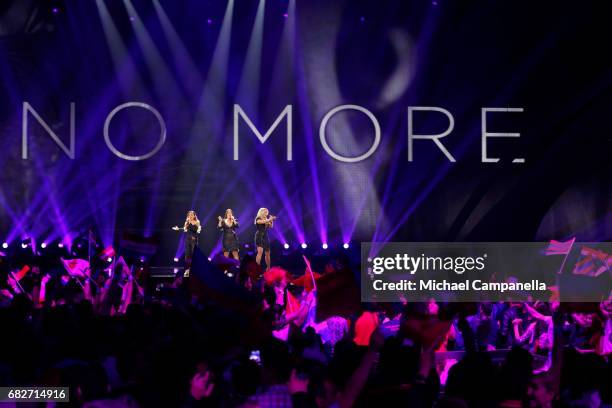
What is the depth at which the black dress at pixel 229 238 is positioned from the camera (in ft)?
49.6

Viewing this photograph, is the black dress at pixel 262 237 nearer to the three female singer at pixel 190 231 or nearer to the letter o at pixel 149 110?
the three female singer at pixel 190 231

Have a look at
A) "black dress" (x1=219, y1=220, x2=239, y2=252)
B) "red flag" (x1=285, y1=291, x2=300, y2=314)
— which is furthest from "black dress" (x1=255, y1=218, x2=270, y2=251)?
"red flag" (x1=285, y1=291, x2=300, y2=314)

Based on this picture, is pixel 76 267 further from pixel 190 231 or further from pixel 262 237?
pixel 262 237

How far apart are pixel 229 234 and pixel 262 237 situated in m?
0.61

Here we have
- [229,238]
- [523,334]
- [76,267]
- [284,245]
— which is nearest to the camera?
[76,267]

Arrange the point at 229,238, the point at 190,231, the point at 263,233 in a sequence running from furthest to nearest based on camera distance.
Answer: the point at 190,231
the point at 263,233
the point at 229,238

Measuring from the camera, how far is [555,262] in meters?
16.1

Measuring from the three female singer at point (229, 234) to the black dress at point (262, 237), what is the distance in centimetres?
39

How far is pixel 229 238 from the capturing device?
15180 mm

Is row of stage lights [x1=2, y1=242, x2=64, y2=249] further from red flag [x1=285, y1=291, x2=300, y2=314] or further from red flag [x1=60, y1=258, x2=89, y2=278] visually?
red flag [x1=285, y1=291, x2=300, y2=314]

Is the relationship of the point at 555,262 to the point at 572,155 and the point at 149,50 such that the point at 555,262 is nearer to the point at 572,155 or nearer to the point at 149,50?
the point at 572,155

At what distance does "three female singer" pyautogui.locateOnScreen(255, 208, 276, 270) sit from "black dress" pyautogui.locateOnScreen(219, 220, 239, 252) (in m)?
0.39

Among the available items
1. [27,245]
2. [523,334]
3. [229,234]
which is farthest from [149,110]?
[523,334]

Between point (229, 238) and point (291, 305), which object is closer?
point (291, 305)
